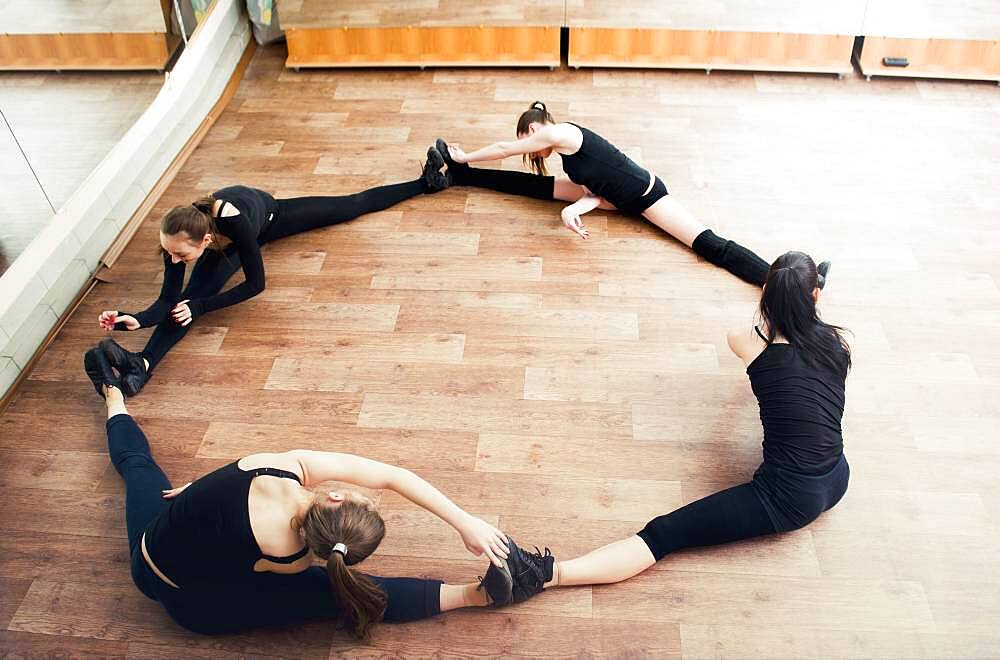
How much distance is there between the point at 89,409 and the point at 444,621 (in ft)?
4.59

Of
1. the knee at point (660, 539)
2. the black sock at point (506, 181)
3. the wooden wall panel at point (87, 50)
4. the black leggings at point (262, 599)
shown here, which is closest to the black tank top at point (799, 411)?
the knee at point (660, 539)

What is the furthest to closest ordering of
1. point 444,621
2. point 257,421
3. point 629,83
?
point 629,83, point 257,421, point 444,621

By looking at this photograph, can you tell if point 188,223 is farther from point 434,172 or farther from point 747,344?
point 747,344

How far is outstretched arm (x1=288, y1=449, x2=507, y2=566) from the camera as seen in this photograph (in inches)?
76.6

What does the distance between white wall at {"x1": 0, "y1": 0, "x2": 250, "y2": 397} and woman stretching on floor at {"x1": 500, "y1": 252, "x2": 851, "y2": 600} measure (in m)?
1.95

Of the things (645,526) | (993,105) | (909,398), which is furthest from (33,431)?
(993,105)

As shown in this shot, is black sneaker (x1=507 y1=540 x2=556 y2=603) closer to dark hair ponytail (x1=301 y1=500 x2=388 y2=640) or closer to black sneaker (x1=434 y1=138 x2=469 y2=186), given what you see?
dark hair ponytail (x1=301 y1=500 x2=388 y2=640)

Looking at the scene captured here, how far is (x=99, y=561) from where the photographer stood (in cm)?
226

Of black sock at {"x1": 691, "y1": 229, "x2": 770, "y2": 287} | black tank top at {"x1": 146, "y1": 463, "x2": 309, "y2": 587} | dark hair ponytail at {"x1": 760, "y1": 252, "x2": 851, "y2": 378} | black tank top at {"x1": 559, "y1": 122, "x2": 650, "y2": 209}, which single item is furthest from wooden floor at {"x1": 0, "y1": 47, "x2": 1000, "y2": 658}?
dark hair ponytail at {"x1": 760, "y1": 252, "x2": 851, "y2": 378}

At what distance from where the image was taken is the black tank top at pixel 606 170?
3.10 m

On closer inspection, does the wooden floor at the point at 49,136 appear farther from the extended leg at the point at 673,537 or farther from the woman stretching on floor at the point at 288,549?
the extended leg at the point at 673,537

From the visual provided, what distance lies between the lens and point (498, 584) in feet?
6.58

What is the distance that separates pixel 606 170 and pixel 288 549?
187cm

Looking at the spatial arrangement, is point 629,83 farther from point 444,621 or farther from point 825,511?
point 444,621
